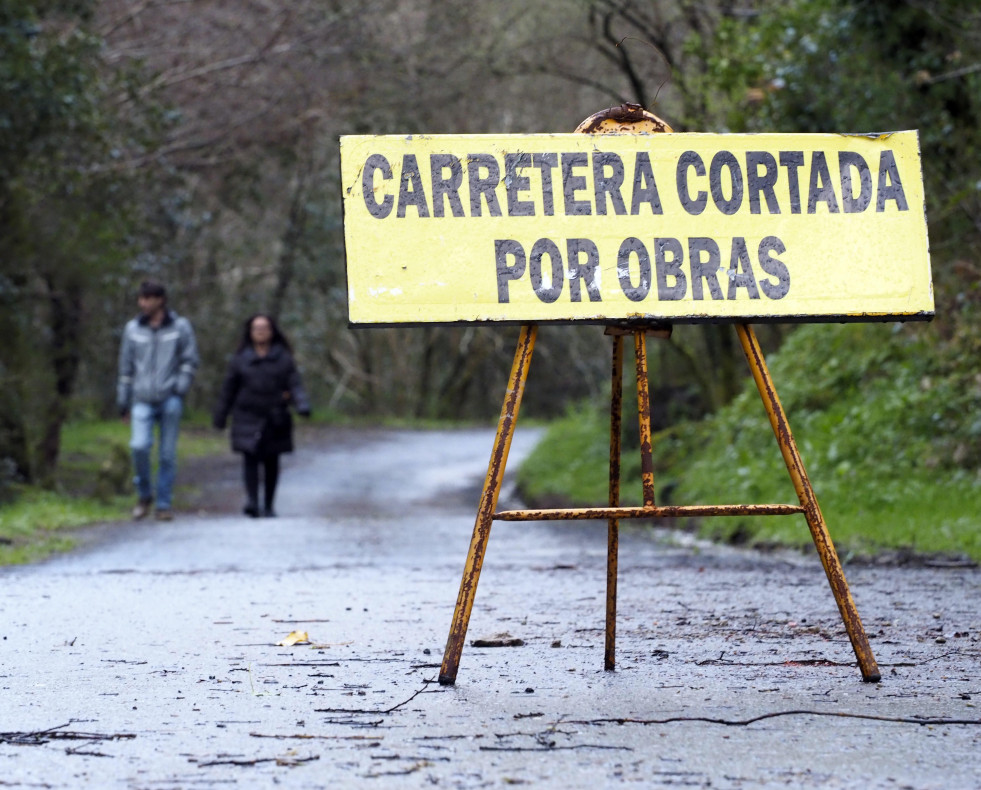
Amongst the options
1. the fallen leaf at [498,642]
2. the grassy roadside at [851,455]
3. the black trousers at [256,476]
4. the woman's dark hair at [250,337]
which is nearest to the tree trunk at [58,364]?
the woman's dark hair at [250,337]

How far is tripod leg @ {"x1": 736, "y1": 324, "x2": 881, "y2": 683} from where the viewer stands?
438 cm

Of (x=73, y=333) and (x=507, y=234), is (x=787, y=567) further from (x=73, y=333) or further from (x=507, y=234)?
(x=73, y=333)

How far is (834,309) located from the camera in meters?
4.53

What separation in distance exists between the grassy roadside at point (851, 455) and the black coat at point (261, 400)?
3.72 m

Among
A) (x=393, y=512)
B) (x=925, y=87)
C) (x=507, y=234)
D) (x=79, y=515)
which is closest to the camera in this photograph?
(x=507, y=234)

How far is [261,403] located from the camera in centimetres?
1365

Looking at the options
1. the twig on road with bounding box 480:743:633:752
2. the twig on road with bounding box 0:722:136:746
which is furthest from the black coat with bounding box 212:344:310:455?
the twig on road with bounding box 480:743:633:752

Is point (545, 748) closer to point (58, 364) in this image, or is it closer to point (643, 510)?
point (643, 510)

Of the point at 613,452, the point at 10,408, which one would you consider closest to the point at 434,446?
the point at 10,408

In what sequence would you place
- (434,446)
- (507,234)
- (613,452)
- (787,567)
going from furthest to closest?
(434,446) → (787,567) → (613,452) → (507,234)

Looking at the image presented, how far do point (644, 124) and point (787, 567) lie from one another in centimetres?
474

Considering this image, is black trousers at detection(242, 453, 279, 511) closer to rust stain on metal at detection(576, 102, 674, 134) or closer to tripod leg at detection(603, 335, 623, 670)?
tripod leg at detection(603, 335, 623, 670)

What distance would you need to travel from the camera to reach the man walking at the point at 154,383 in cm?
1305

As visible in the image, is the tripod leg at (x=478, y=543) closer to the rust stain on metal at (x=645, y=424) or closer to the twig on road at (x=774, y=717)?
the rust stain on metal at (x=645, y=424)
